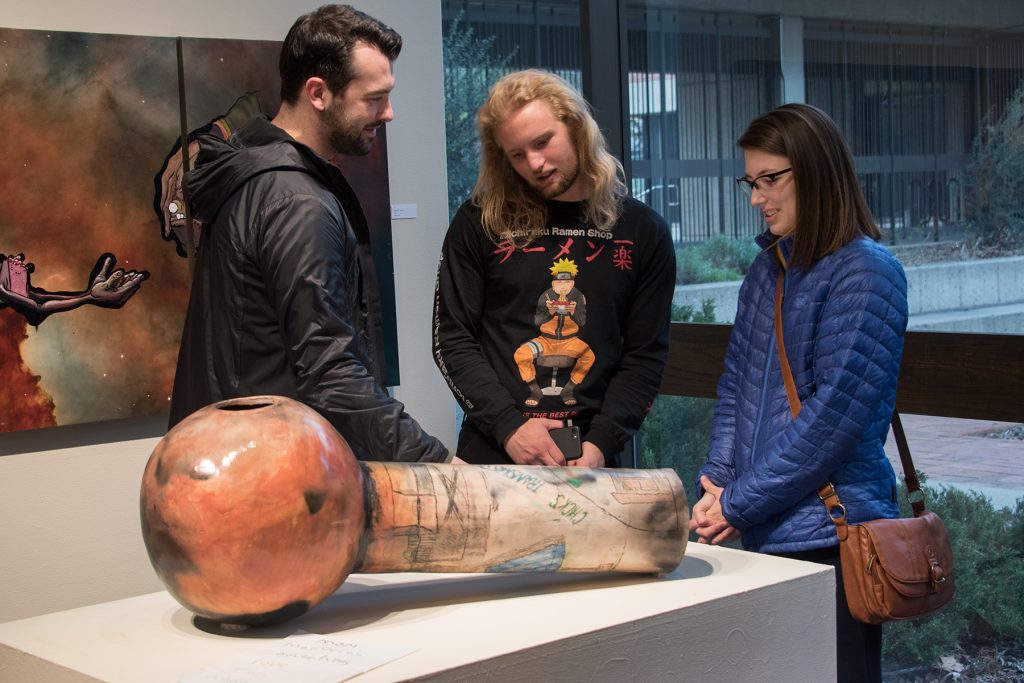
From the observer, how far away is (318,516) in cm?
162

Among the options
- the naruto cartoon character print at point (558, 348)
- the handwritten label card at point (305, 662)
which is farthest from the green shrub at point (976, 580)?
the handwritten label card at point (305, 662)

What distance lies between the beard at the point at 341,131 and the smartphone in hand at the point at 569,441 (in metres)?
0.80

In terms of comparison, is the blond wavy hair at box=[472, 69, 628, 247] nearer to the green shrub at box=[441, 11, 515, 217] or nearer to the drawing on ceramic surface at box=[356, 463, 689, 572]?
the drawing on ceramic surface at box=[356, 463, 689, 572]

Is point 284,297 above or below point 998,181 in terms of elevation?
below

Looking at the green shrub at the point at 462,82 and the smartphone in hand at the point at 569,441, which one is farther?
the green shrub at the point at 462,82

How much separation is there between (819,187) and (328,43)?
1085mm

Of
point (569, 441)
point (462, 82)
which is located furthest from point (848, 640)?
point (462, 82)

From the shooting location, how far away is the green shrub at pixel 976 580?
3739 millimetres

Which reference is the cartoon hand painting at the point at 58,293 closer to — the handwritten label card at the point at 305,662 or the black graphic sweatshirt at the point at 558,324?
the black graphic sweatshirt at the point at 558,324

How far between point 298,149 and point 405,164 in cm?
279

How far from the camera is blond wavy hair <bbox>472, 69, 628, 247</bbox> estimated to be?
A: 9.70ft

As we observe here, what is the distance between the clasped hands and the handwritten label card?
1106 mm

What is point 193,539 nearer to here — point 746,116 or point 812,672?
point 812,672

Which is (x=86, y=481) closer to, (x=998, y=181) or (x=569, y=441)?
(x=569, y=441)
